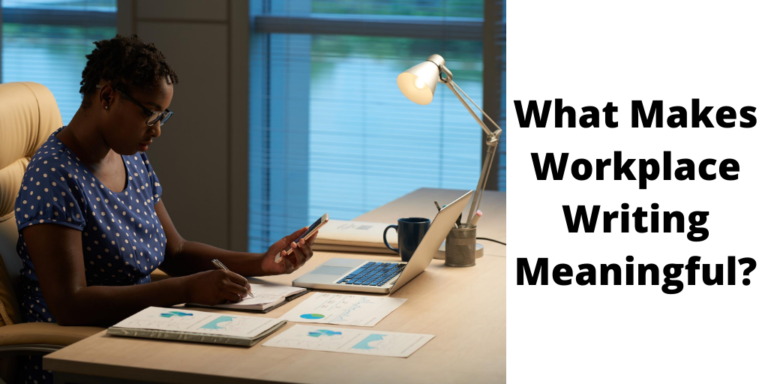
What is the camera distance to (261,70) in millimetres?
3807

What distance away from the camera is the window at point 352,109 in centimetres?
359

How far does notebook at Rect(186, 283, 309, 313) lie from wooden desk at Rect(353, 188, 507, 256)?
0.63m

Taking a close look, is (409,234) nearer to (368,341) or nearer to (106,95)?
(368,341)

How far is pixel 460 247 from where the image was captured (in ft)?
6.17

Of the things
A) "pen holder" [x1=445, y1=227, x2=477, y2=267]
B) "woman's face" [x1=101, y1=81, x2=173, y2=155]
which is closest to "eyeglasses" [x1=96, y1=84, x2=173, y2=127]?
"woman's face" [x1=101, y1=81, x2=173, y2=155]

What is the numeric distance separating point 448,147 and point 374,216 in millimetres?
1241

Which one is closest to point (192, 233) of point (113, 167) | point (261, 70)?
point (261, 70)

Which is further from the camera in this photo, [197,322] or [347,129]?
[347,129]

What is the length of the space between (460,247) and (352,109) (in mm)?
1966

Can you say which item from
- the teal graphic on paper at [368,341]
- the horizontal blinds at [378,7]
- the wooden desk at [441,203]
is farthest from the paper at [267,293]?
the horizontal blinds at [378,7]

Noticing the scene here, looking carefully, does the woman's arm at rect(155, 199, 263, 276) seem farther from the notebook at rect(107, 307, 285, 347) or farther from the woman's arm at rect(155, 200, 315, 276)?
the notebook at rect(107, 307, 285, 347)

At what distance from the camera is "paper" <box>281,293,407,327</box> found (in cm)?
144

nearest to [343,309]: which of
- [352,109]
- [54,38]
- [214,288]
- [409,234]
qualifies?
[214,288]

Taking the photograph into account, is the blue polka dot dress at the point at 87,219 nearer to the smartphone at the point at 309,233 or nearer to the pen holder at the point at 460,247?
the smartphone at the point at 309,233
